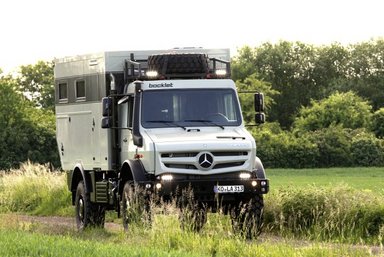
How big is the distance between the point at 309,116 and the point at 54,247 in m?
82.3

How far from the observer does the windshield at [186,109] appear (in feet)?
66.5

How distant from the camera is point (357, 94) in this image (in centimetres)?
10919

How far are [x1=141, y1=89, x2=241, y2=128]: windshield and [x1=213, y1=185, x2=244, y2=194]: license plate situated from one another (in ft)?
4.43

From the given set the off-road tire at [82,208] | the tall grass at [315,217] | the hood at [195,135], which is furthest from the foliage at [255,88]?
the hood at [195,135]

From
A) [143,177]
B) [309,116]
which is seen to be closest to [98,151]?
[143,177]

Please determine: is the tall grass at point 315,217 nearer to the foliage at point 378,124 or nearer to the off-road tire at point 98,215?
the off-road tire at point 98,215

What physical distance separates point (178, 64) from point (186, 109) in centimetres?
106

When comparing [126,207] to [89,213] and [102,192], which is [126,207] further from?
[89,213]

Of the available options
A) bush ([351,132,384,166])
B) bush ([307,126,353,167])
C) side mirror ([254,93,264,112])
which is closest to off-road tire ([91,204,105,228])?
side mirror ([254,93,264,112])

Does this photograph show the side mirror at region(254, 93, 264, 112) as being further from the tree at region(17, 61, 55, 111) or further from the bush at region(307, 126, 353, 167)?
the tree at region(17, 61, 55, 111)

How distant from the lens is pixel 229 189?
19.5m

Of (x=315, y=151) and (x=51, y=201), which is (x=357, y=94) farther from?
(x=51, y=201)

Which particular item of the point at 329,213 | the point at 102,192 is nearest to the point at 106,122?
the point at 102,192

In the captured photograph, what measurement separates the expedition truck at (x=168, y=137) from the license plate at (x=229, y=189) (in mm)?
18
